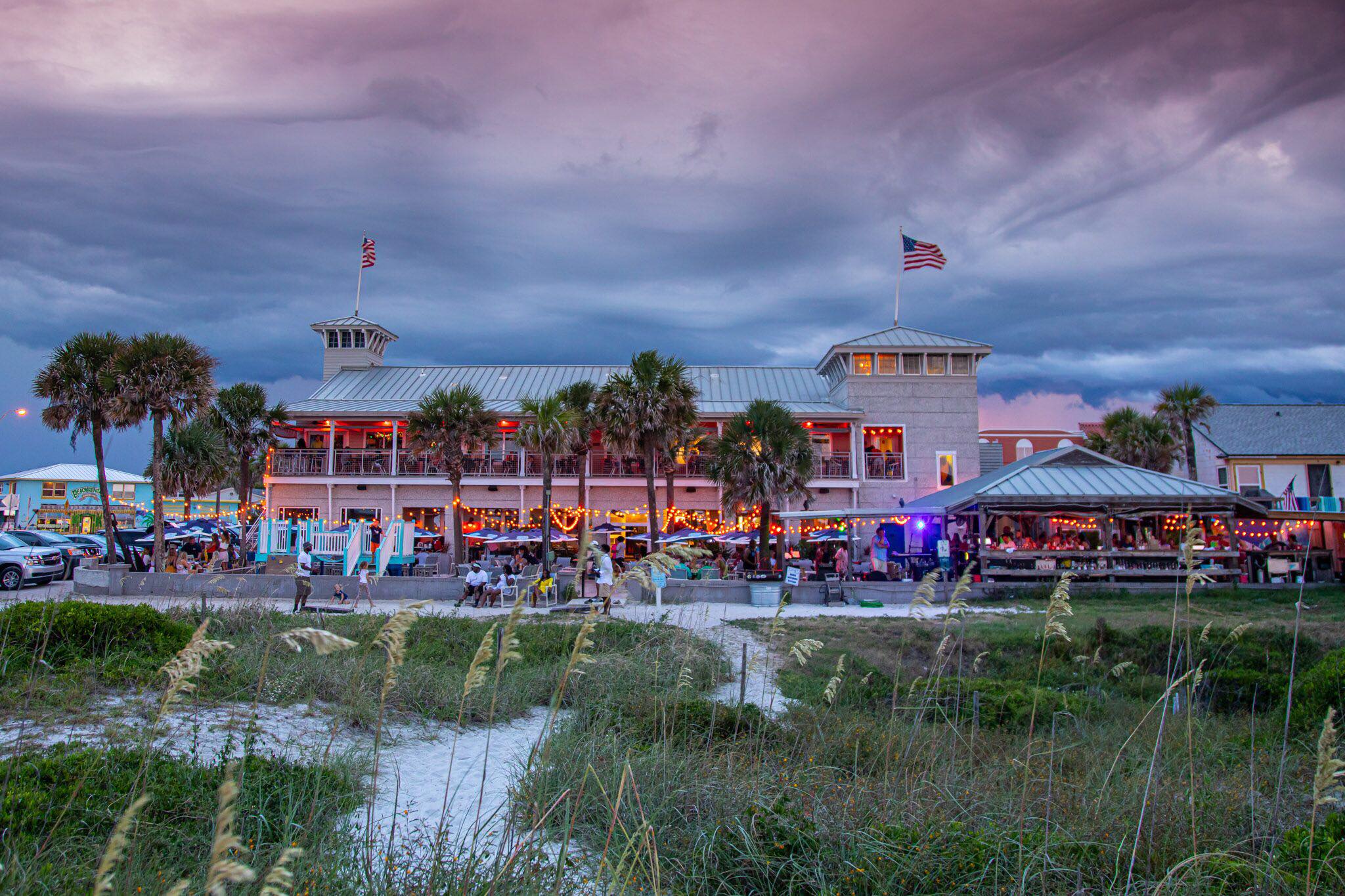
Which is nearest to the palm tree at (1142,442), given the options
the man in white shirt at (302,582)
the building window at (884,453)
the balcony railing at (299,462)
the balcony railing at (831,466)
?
the building window at (884,453)

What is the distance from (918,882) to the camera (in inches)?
156

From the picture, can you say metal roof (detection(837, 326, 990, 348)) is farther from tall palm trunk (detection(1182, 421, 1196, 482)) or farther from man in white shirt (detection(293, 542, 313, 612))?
man in white shirt (detection(293, 542, 313, 612))

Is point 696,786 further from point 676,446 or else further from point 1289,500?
point 1289,500

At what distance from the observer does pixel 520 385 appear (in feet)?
135

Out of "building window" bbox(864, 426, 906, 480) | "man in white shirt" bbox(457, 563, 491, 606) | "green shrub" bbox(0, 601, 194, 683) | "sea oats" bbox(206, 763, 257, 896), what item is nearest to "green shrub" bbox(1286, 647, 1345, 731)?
"sea oats" bbox(206, 763, 257, 896)

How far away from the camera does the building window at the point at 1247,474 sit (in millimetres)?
37500

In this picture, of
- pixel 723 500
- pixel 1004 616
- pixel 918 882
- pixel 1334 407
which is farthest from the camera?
pixel 1334 407

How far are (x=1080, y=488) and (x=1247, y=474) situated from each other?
18974 millimetres

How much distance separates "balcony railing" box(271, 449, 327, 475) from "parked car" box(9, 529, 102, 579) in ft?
25.3

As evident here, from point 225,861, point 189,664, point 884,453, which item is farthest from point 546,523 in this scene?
point 225,861

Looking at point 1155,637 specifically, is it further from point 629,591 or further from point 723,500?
point 723,500

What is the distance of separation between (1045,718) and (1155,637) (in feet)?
21.5

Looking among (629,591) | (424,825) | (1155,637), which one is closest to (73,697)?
(424,825)

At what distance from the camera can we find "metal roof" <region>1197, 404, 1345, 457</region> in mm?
37250
